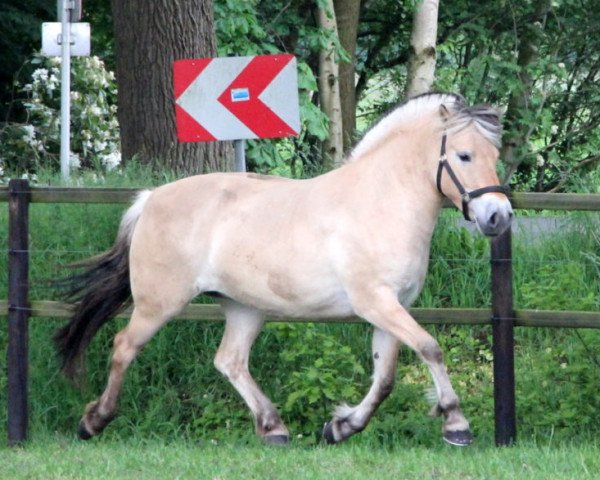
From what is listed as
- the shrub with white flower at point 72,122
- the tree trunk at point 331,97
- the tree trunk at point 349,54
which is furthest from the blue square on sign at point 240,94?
the tree trunk at point 349,54

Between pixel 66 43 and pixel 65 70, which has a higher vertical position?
pixel 66 43

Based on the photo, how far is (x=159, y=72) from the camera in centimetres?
1112

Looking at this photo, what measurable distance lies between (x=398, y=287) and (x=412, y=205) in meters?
0.42

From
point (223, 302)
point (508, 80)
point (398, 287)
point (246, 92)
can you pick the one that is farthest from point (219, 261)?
point (508, 80)

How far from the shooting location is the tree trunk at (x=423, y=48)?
59.8 ft

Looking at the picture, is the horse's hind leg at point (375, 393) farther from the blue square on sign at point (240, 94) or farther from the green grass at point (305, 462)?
the blue square on sign at point (240, 94)

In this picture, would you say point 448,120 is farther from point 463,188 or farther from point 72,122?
point 72,122

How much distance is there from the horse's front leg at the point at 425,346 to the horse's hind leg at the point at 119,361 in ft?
4.49

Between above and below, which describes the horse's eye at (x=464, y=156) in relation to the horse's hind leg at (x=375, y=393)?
above

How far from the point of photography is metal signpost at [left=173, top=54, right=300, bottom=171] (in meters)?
8.74

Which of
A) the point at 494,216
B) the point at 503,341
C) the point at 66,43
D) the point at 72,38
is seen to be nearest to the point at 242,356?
the point at 503,341

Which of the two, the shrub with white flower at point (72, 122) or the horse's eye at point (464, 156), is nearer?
the horse's eye at point (464, 156)

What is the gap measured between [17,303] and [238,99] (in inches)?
74.5

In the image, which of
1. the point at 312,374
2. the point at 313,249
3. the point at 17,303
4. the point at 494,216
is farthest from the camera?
the point at 312,374
